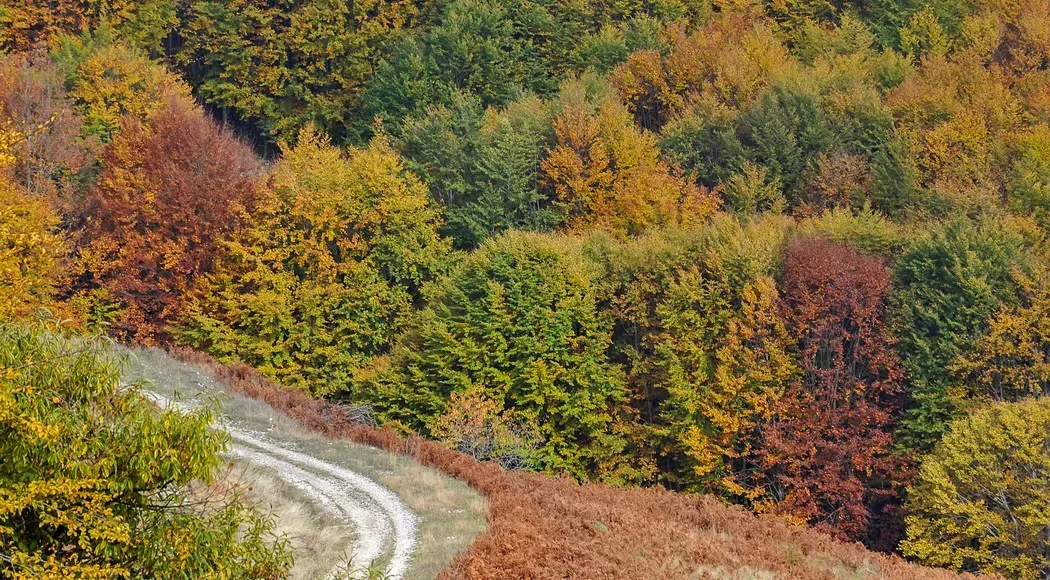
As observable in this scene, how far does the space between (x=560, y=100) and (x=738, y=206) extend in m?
14.8

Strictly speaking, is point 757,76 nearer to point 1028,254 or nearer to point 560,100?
point 560,100

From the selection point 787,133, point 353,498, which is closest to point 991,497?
point 353,498

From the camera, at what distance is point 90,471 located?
28.1ft

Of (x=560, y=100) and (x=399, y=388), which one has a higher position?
(x=560, y=100)

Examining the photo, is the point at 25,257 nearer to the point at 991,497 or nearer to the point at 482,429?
the point at 482,429

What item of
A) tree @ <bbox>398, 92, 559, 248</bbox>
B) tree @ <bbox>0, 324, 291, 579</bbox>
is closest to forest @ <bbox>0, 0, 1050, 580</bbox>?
tree @ <bbox>398, 92, 559, 248</bbox>

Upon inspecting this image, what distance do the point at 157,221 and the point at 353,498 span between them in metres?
30.8

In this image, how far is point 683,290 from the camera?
45.1m

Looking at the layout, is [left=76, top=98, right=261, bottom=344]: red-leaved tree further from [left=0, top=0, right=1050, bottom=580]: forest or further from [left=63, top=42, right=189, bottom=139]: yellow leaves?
[left=63, top=42, right=189, bottom=139]: yellow leaves

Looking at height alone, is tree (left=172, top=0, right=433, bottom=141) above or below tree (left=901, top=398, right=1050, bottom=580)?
above

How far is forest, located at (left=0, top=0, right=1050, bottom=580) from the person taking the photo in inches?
1576

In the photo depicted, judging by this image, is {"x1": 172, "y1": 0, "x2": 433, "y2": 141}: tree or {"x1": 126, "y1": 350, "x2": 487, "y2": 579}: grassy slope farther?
{"x1": 172, "y1": 0, "x2": 433, "y2": 141}: tree

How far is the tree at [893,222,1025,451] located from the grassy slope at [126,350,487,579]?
2525 cm

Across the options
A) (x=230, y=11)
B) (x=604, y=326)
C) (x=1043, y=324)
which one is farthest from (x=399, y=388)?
(x=230, y=11)
